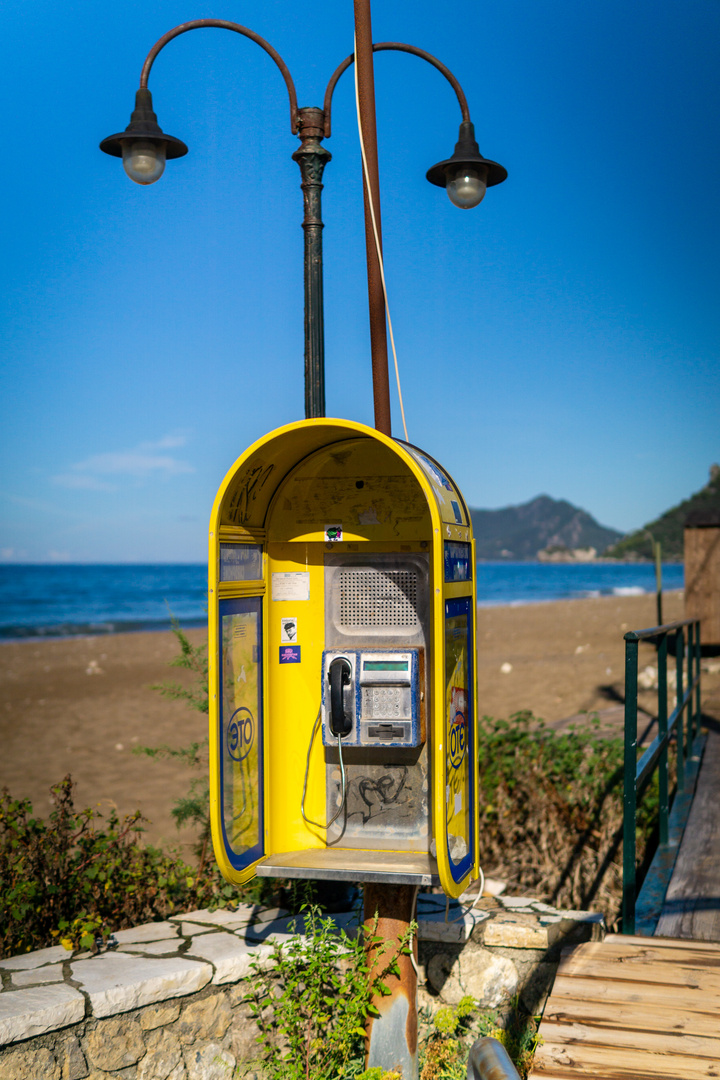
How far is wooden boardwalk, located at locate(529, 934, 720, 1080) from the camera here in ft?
9.52

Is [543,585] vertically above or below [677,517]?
below

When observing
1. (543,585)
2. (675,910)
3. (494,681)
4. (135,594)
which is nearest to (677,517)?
(543,585)

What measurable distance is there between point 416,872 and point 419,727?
0.61 meters

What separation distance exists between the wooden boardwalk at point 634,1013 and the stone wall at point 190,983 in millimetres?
404

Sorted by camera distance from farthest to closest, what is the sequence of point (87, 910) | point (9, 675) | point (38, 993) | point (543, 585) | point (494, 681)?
point (543, 585) < point (9, 675) < point (494, 681) < point (87, 910) < point (38, 993)

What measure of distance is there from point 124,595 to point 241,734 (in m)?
45.9

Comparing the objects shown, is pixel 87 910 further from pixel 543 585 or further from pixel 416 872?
pixel 543 585

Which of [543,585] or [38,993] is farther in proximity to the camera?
[543,585]

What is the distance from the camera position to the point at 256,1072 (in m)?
3.55

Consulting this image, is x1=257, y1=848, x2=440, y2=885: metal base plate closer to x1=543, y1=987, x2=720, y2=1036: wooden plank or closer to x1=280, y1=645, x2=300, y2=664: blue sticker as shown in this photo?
x1=543, y1=987, x2=720, y2=1036: wooden plank

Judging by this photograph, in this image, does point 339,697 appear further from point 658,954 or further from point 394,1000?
point 658,954

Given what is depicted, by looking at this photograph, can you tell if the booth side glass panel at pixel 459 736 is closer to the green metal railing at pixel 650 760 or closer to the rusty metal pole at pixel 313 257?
the green metal railing at pixel 650 760

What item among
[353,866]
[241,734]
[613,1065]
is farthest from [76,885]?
[613,1065]

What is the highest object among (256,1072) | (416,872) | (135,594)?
(135,594)
